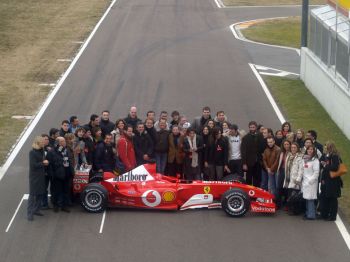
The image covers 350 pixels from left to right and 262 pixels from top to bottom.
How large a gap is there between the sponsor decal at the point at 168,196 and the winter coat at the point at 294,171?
2483mm

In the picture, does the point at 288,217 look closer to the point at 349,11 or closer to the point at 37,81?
the point at 349,11

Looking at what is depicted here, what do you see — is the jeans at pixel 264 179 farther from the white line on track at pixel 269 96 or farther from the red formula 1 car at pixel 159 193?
the white line on track at pixel 269 96

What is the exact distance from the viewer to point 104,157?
747 inches

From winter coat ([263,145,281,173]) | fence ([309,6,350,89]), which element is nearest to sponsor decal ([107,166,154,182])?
winter coat ([263,145,281,173])

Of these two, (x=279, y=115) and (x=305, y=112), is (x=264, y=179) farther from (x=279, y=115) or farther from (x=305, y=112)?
(x=305, y=112)

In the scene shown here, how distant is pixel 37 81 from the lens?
104 ft

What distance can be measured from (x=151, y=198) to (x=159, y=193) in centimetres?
21

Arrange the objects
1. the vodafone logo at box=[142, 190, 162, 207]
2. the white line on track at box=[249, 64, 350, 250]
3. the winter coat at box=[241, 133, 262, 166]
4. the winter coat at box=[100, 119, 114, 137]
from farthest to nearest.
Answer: the winter coat at box=[100, 119, 114, 137] → the winter coat at box=[241, 133, 262, 166] → the vodafone logo at box=[142, 190, 162, 207] → the white line on track at box=[249, 64, 350, 250]

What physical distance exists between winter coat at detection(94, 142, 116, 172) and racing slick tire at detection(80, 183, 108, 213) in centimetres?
94

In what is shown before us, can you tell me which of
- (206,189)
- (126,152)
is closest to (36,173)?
(126,152)

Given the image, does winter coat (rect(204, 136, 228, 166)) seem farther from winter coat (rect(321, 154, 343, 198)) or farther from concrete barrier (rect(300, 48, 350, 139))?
concrete barrier (rect(300, 48, 350, 139))

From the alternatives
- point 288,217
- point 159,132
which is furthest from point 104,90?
point 288,217

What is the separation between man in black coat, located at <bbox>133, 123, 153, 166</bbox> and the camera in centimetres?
1936

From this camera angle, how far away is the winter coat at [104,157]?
62.1 feet
